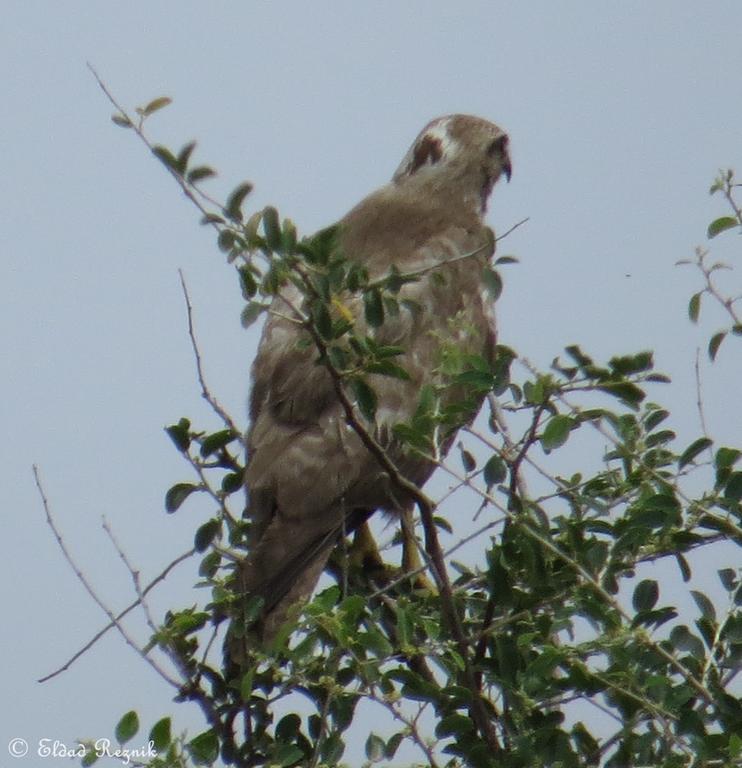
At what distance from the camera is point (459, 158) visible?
7.05 m

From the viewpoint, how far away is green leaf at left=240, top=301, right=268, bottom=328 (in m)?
3.61

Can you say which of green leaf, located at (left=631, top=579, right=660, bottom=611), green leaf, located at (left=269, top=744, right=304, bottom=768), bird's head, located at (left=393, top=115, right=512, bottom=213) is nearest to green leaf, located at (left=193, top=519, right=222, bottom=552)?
green leaf, located at (left=269, top=744, right=304, bottom=768)

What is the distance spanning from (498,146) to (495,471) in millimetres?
3577

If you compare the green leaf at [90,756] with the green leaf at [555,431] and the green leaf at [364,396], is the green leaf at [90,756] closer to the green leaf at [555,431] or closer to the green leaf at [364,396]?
the green leaf at [364,396]

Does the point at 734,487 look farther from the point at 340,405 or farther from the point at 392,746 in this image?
the point at 340,405

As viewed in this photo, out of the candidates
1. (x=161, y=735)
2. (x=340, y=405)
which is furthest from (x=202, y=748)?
(x=340, y=405)

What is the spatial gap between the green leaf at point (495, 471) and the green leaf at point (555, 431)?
0.48 ft

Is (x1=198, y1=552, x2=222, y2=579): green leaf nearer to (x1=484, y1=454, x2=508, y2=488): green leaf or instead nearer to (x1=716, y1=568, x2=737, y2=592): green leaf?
(x1=484, y1=454, x2=508, y2=488): green leaf

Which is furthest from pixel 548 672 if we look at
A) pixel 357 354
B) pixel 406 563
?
pixel 406 563

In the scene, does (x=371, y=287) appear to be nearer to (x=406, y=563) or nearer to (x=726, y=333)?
(x=726, y=333)

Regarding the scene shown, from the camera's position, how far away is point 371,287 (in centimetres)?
367

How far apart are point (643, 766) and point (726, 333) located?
3.56ft

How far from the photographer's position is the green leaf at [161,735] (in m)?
3.70

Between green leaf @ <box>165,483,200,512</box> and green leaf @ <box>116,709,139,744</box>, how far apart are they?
0.83 m
